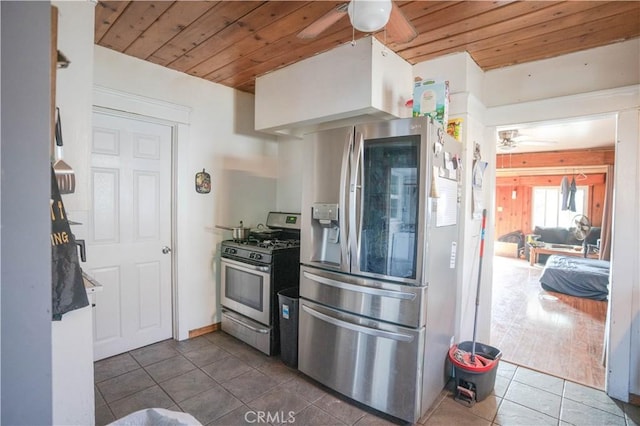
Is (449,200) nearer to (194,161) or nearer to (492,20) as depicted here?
(492,20)

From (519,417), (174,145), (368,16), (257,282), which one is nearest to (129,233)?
(174,145)

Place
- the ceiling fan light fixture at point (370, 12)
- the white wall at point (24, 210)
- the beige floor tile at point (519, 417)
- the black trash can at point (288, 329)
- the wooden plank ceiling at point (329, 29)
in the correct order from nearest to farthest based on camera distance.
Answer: the white wall at point (24, 210) → the ceiling fan light fixture at point (370, 12) → the wooden plank ceiling at point (329, 29) → the beige floor tile at point (519, 417) → the black trash can at point (288, 329)

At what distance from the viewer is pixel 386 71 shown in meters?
2.35

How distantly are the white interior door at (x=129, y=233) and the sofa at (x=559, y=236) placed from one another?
27.6ft

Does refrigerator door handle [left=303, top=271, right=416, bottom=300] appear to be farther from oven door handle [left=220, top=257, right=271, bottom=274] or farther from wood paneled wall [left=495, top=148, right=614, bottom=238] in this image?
wood paneled wall [left=495, top=148, right=614, bottom=238]

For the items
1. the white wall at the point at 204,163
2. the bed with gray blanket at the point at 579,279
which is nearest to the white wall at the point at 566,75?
the white wall at the point at 204,163

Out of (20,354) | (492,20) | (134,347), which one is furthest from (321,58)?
(134,347)

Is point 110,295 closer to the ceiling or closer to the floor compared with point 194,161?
closer to the floor

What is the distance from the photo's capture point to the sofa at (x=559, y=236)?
762cm

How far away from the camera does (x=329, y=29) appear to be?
217cm

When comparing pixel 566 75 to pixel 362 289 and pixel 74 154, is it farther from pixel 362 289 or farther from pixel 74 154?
pixel 74 154

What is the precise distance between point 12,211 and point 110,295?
93.6 inches

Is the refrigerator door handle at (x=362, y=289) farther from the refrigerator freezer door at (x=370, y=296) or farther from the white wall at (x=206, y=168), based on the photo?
the white wall at (x=206, y=168)

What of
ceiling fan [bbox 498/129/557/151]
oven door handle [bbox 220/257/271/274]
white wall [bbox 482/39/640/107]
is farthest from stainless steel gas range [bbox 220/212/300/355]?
ceiling fan [bbox 498/129/557/151]
